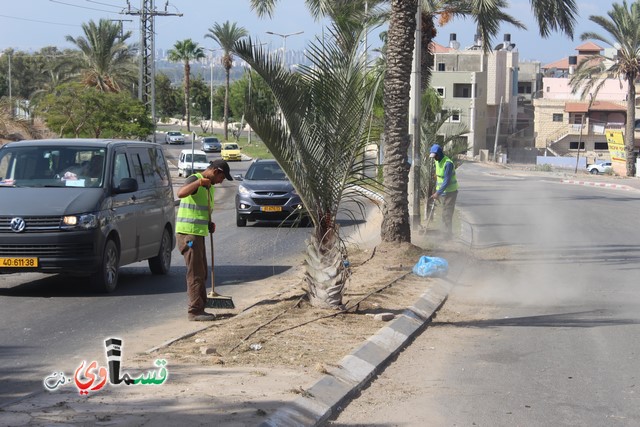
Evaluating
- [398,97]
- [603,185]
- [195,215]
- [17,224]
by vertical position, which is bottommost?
[603,185]

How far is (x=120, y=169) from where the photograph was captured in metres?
13.2

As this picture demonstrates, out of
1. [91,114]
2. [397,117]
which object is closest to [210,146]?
[91,114]

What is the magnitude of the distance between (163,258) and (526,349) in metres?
6.82

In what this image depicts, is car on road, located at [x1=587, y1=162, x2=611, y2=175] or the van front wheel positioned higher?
the van front wheel

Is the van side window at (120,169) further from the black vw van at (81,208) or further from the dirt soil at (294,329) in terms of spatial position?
the dirt soil at (294,329)

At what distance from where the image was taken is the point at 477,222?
84.6 feet

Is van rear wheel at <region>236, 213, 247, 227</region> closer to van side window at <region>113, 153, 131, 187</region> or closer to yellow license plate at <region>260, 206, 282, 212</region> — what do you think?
yellow license plate at <region>260, 206, 282, 212</region>

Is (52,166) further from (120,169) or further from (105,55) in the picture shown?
(105,55)

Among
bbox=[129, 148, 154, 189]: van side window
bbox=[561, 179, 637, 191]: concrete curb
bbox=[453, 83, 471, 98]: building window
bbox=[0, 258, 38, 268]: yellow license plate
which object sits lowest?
bbox=[561, 179, 637, 191]: concrete curb

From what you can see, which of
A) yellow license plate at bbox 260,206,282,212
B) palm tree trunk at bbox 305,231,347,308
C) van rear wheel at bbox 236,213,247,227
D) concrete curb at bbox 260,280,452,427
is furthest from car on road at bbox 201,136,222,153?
palm tree trunk at bbox 305,231,347,308

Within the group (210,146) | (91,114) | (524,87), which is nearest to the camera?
(91,114)

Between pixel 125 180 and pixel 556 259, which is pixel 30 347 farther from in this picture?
pixel 556 259

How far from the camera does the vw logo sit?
1175 cm

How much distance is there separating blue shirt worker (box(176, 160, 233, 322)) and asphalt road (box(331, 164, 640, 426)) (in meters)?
2.45
